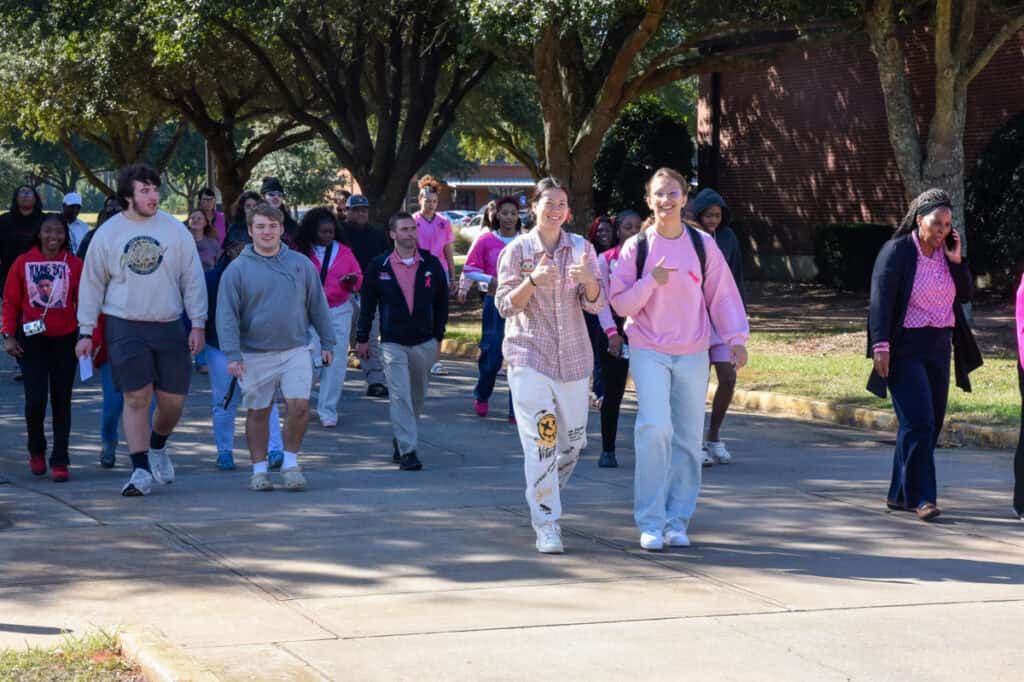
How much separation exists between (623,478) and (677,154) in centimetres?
2029

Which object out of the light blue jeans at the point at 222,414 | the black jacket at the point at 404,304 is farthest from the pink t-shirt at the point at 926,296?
the light blue jeans at the point at 222,414

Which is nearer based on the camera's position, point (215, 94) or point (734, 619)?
point (734, 619)

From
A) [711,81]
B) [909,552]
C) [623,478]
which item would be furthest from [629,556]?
[711,81]

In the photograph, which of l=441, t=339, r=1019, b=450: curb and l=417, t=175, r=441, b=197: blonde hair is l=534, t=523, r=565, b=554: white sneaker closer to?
l=441, t=339, r=1019, b=450: curb

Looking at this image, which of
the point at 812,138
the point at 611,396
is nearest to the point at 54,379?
the point at 611,396

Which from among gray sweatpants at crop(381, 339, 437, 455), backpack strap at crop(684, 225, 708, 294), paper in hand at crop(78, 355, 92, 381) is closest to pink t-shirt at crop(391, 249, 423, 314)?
gray sweatpants at crop(381, 339, 437, 455)

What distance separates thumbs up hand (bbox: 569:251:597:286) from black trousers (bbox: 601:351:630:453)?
3.12 meters

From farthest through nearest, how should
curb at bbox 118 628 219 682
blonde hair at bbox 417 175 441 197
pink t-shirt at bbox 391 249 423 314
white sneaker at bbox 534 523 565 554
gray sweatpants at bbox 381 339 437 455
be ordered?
1. blonde hair at bbox 417 175 441 197
2. pink t-shirt at bbox 391 249 423 314
3. gray sweatpants at bbox 381 339 437 455
4. white sneaker at bbox 534 523 565 554
5. curb at bbox 118 628 219 682

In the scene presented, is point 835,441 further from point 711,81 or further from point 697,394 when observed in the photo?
point 711,81

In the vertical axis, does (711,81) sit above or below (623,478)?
above

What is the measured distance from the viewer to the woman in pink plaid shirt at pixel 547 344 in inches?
281

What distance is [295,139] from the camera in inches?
1548

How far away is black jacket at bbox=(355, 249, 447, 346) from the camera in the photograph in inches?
392

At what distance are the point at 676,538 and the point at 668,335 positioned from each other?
103 cm
